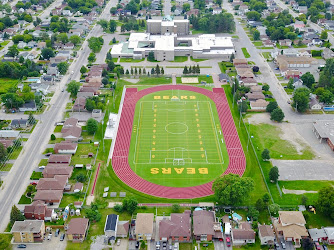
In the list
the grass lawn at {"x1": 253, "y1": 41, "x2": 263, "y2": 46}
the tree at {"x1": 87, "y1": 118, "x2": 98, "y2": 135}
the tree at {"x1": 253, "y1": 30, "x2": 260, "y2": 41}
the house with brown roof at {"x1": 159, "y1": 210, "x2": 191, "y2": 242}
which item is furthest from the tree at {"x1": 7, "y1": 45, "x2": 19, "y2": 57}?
the house with brown roof at {"x1": 159, "y1": 210, "x2": 191, "y2": 242}

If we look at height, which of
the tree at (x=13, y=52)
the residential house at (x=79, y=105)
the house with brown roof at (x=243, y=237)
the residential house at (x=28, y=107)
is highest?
the house with brown roof at (x=243, y=237)

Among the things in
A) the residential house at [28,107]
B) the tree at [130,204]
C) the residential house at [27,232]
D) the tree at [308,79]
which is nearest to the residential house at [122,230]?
the tree at [130,204]

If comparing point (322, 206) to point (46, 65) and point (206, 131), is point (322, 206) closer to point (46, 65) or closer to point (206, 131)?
point (206, 131)

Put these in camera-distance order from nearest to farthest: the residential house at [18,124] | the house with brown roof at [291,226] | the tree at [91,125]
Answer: the house with brown roof at [291,226] → the tree at [91,125] → the residential house at [18,124]

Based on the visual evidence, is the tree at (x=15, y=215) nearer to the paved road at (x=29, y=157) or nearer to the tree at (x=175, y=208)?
the paved road at (x=29, y=157)

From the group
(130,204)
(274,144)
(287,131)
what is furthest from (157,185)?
(287,131)

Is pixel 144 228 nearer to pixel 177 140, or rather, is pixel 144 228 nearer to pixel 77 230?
pixel 77 230

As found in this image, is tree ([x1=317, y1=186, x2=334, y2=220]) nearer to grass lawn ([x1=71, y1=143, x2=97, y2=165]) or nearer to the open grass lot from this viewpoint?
the open grass lot
